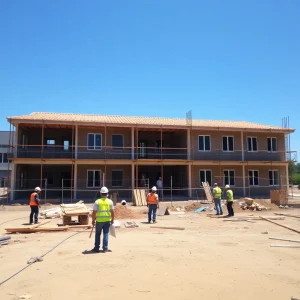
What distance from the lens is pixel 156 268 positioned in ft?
21.7

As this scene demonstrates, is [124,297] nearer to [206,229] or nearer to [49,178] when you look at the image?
[206,229]

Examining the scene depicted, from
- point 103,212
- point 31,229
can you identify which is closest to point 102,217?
point 103,212

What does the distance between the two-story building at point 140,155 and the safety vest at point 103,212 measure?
17404 mm

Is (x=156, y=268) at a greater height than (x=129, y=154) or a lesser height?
lesser

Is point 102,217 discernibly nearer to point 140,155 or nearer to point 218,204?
point 218,204

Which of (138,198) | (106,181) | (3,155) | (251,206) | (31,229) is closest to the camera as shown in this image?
(31,229)

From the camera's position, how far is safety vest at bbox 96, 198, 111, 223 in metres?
8.06

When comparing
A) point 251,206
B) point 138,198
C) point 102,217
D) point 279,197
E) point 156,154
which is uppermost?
point 156,154

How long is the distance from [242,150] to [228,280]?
24264 mm

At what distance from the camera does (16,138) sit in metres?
25.5

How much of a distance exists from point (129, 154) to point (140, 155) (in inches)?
81.4

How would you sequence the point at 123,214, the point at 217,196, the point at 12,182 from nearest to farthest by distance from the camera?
the point at 123,214 → the point at 217,196 → the point at 12,182

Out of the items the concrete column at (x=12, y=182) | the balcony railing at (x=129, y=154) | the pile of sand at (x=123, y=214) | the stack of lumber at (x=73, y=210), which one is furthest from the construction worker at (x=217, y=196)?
the concrete column at (x=12, y=182)

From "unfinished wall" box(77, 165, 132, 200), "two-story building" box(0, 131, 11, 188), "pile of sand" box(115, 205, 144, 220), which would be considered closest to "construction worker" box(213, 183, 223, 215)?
"pile of sand" box(115, 205, 144, 220)
